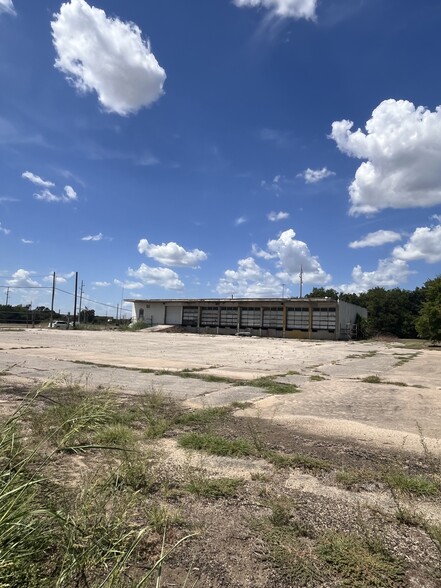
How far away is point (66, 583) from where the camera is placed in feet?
6.11

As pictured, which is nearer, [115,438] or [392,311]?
[115,438]

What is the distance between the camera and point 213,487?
3.62 metres

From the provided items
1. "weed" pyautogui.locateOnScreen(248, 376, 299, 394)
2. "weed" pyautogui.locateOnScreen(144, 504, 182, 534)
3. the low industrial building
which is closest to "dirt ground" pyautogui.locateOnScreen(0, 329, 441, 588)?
"weed" pyautogui.locateOnScreen(144, 504, 182, 534)

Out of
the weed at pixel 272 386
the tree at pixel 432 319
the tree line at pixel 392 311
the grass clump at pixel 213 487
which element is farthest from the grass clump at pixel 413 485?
the tree line at pixel 392 311

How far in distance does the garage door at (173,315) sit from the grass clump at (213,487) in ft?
194

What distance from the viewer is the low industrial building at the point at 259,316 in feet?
169

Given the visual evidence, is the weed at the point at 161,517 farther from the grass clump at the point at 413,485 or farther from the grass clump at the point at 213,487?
the grass clump at the point at 413,485

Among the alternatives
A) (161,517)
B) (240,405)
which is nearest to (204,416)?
(240,405)

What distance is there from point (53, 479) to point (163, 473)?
0.99m

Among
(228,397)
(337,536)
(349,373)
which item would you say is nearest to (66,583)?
(337,536)

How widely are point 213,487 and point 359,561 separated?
1417 millimetres

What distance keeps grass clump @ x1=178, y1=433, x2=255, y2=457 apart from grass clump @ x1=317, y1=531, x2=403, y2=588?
195cm

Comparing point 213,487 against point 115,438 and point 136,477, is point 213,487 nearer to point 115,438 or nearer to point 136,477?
point 136,477

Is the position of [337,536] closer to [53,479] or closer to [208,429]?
[53,479]
